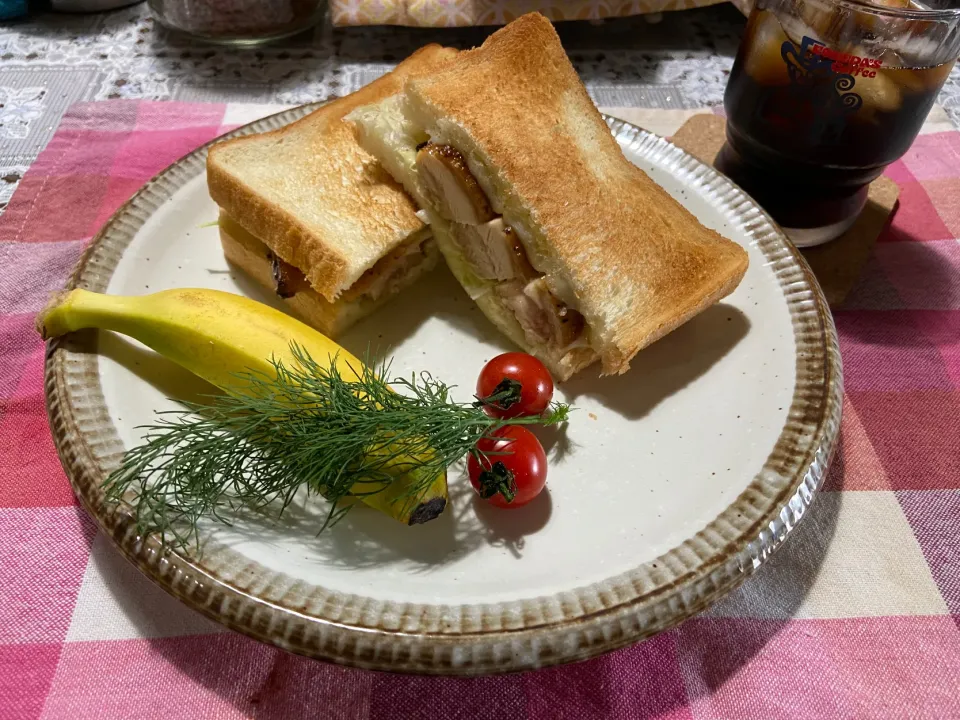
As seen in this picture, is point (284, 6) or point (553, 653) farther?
point (284, 6)

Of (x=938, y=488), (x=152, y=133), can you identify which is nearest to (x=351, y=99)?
(x=152, y=133)

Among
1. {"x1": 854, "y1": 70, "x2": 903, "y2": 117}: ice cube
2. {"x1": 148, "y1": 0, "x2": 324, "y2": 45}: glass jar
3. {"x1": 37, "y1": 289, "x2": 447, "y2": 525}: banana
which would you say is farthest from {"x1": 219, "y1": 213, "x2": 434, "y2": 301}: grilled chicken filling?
{"x1": 148, "y1": 0, "x2": 324, "y2": 45}: glass jar

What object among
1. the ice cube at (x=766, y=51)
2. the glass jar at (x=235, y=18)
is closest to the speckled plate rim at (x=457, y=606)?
the ice cube at (x=766, y=51)

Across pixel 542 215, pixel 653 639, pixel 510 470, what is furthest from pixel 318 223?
pixel 653 639

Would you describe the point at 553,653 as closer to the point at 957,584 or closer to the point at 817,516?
the point at 817,516

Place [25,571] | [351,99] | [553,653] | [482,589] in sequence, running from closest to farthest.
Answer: [553,653] → [482,589] → [25,571] → [351,99]

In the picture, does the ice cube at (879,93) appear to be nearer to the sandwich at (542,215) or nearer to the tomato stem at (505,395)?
the sandwich at (542,215)
